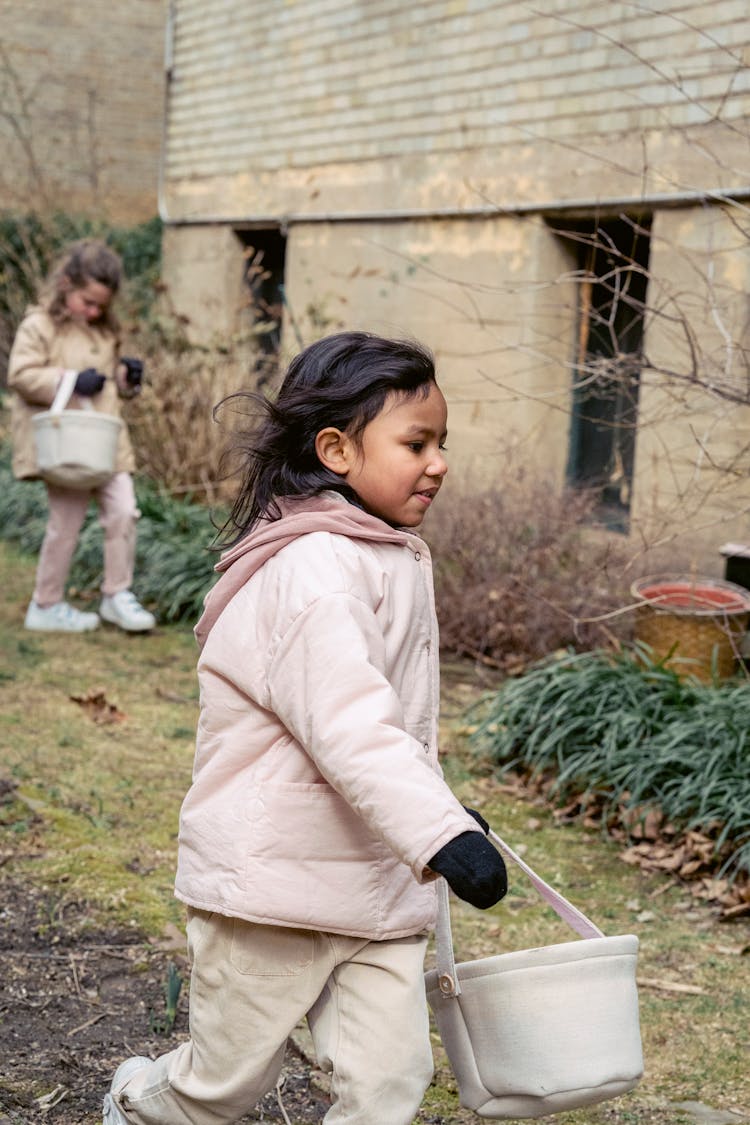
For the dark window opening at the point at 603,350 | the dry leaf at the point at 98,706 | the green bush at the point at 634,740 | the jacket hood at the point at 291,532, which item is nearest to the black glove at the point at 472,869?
the jacket hood at the point at 291,532

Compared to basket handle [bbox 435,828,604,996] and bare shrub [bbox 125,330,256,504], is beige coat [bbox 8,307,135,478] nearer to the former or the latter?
bare shrub [bbox 125,330,256,504]

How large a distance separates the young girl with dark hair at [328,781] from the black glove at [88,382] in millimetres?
4407

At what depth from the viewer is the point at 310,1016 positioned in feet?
7.63

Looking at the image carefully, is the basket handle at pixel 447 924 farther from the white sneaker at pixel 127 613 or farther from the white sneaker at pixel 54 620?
the white sneaker at pixel 54 620

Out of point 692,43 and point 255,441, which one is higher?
point 692,43

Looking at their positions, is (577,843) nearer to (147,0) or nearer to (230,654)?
(230,654)

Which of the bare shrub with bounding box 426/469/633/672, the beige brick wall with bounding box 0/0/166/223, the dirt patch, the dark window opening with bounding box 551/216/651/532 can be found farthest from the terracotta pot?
the beige brick wall with bounding box 0/0/166/223

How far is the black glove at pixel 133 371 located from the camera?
6.89 m

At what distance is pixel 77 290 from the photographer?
6.68 meters

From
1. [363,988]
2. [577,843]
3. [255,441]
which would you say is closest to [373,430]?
[255,441]

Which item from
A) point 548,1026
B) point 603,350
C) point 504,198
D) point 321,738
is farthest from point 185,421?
point 548,1026

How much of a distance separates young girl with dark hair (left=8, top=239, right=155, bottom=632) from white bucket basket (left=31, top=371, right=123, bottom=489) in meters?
0.12

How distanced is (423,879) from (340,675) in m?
0.33

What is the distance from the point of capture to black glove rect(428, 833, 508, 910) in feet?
6.32
